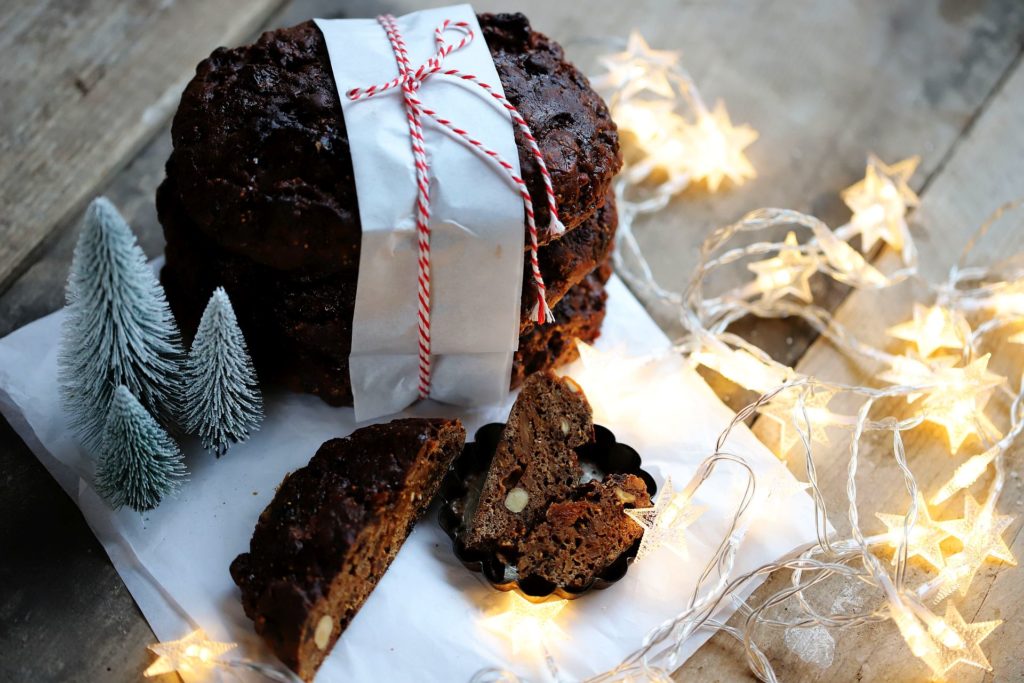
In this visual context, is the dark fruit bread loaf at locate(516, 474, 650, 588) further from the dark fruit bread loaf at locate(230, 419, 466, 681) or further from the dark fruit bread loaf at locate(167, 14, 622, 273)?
the dark fruit bread loaf at locate(167, 14, 622, 273)

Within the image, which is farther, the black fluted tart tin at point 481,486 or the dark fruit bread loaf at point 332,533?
the black fluted tart tin at point 481,486

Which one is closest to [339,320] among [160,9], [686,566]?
[686,566]

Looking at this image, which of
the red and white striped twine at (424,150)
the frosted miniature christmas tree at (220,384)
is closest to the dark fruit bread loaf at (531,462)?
the red and white striped twine at (424,150)

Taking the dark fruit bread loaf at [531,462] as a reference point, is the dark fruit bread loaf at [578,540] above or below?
below

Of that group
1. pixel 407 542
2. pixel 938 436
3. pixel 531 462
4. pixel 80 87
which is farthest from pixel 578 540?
pixel 80 87

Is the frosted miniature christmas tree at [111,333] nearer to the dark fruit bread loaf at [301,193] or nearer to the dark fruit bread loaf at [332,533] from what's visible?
the dark fruit bread loaf at [301,193]

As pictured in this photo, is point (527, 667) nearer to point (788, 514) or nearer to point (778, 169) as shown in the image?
point (788, 514)

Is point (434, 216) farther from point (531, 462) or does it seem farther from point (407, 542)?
point (407, 542)
